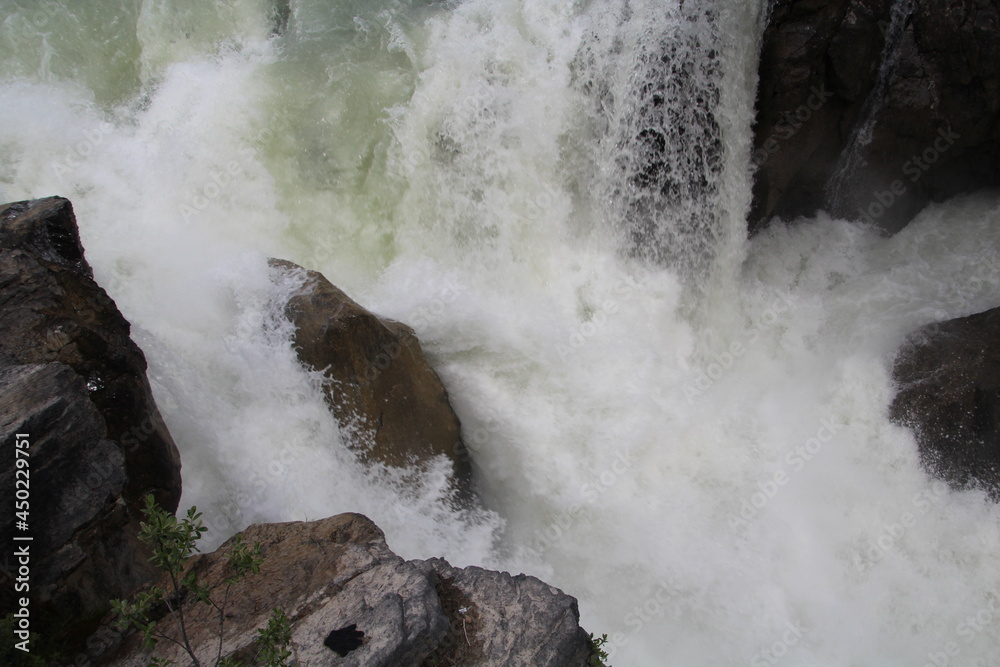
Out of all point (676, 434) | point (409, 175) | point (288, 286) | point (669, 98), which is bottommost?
point (288, 286)

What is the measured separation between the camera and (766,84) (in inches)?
244

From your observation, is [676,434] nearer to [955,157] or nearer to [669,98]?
[669,98]

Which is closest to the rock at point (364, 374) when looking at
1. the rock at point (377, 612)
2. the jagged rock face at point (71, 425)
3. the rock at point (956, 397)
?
the jagged rock face at point (71, 425)

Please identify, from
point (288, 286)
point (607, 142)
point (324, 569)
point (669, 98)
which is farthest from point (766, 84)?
point (324, 569)

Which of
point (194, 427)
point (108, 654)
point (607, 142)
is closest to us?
point (108, 654)

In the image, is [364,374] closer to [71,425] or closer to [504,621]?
[71,425]

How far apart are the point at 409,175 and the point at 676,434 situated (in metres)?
3.35

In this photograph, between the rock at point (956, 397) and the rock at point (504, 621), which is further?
the rock at point (956, 397)

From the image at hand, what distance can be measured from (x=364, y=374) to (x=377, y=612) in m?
2.15

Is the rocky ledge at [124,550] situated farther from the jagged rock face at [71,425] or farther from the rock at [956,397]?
the rock at [956,397]

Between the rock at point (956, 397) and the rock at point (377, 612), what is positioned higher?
the rock at point (956, 397)

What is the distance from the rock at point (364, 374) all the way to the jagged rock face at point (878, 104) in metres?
3.72

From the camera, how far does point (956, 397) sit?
5.73m

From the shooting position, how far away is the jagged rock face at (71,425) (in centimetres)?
334
